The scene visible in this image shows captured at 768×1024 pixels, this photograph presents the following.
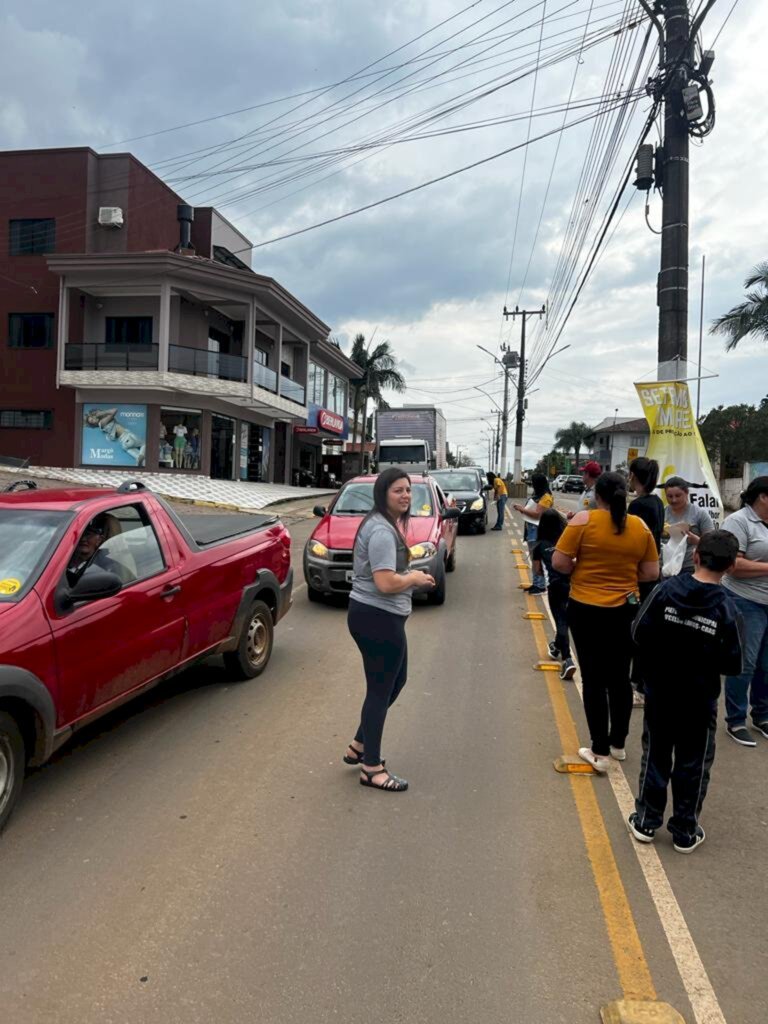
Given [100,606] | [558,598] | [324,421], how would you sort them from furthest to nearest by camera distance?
[324,421], [558,598], [100,606]

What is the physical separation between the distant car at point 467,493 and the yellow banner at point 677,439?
28.5ft

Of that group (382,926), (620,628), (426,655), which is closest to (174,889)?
(382,926)

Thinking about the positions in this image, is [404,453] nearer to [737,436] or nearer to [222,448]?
[222,448]

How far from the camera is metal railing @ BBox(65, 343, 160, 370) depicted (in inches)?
967

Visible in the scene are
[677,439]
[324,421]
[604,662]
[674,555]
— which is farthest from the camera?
[324,421]

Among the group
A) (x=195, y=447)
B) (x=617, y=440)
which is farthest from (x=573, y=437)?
(x=195, y=447)

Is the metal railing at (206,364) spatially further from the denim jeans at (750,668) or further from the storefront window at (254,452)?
the denim jeans at (750,668)

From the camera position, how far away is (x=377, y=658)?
370 centimetres

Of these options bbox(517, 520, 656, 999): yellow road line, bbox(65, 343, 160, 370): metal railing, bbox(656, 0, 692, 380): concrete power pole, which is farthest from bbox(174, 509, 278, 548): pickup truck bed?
bbox(65, 343, 160, 370): metal railing

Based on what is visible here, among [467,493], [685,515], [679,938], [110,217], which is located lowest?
[679,938]

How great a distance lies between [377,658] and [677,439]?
17.4 feet

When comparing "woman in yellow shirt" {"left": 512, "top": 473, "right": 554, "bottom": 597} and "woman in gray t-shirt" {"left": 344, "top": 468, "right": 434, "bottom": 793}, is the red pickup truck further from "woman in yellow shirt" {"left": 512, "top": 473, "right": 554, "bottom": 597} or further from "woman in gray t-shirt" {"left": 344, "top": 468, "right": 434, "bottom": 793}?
"woman in yellow shirt" {"left": 512, "top": 473, "right": 554, "bottom": 597}

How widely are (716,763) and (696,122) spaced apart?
775 cm

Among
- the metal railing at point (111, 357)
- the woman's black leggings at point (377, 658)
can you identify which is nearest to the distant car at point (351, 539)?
the woman's black leggings at point (377, 658)
